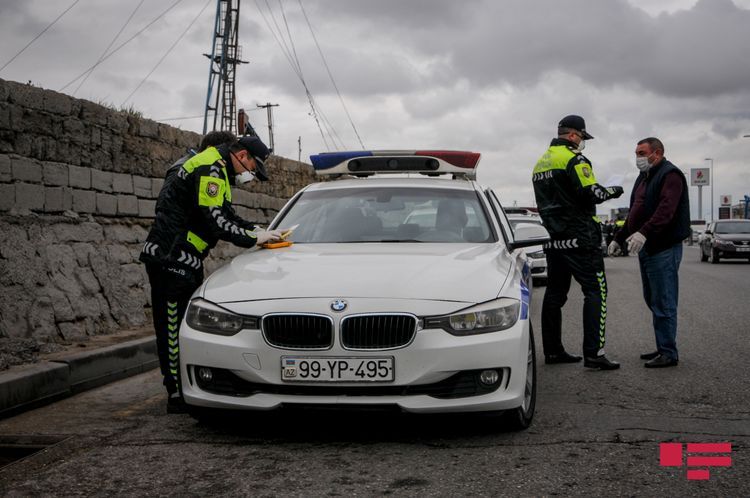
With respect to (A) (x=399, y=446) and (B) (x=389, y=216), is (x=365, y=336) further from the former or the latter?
(B) (x=389, y=216)

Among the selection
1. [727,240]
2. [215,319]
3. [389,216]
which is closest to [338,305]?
[215,319]

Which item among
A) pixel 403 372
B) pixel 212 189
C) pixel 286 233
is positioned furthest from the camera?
pixel 286 233

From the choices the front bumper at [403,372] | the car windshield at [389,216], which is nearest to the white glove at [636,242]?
the car windshield at [389,216]

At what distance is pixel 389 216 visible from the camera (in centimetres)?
612

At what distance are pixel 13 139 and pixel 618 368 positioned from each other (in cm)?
555

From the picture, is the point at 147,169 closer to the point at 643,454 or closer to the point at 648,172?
the point at 648,172

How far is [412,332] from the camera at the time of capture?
436 cm

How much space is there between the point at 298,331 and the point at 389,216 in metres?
1.86

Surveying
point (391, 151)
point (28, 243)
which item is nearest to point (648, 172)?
point (391, 151)

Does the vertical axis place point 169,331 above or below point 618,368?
above

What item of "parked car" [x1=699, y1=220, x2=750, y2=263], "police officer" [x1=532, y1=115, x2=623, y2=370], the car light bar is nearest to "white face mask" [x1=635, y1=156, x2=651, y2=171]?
"police officer" [x1=532, y1=115, x2=623, y2=370]

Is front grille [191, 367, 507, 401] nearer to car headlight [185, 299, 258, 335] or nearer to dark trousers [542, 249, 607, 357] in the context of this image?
car headlight [185, 299, 258, 335]

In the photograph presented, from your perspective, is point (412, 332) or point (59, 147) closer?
point (412, 332)

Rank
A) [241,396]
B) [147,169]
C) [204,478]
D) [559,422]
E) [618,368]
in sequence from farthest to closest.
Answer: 1. [147,169]
2. [618,368]
3. [559,422]
4. [241,396]
5. [204,478]
